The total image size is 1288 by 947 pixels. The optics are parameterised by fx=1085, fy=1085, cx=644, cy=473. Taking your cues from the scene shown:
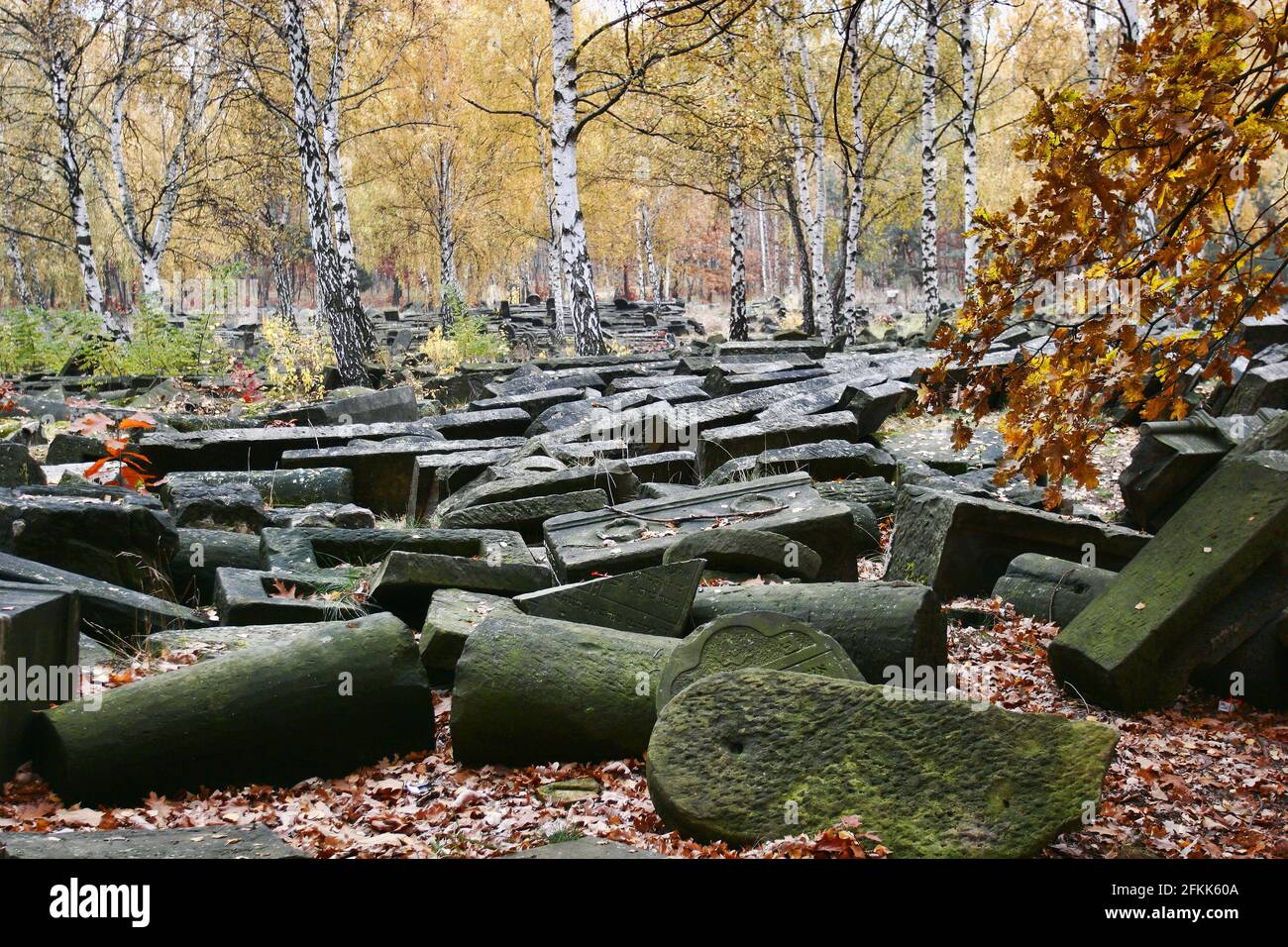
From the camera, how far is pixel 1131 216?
409 cm

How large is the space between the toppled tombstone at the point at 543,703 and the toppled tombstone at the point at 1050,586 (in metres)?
3.06

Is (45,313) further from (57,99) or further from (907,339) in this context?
(907,339)

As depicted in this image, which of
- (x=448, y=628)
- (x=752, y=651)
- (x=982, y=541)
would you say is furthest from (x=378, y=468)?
(x=752, y=651)

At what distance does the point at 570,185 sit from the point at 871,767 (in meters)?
13.5

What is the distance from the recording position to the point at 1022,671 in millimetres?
6031

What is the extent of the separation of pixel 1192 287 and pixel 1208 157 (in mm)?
800

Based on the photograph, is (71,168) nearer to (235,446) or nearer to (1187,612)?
(235,446)

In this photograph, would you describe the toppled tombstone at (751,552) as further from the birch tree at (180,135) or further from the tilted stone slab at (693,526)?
the birch tree at (180,135)

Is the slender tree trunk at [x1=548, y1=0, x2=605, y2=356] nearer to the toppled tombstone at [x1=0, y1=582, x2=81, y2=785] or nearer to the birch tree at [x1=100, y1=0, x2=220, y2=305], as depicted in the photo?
the birch tree at [x1=100, y1=0, x2=220, y2=305]

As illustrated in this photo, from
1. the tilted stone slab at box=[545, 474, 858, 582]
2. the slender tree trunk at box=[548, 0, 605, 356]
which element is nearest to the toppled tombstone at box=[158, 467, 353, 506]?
the tilted stone slab at box=[545, 474, 858, 582]

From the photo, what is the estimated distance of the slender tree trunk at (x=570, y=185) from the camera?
50.5 ft

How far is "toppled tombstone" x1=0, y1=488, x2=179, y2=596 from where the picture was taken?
6.05m

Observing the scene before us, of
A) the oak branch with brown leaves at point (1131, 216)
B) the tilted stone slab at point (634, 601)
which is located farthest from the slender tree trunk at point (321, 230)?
the oak branch with brown leaves at point (1131, 216)

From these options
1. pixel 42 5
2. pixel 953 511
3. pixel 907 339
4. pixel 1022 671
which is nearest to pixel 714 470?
pixel 953 511
